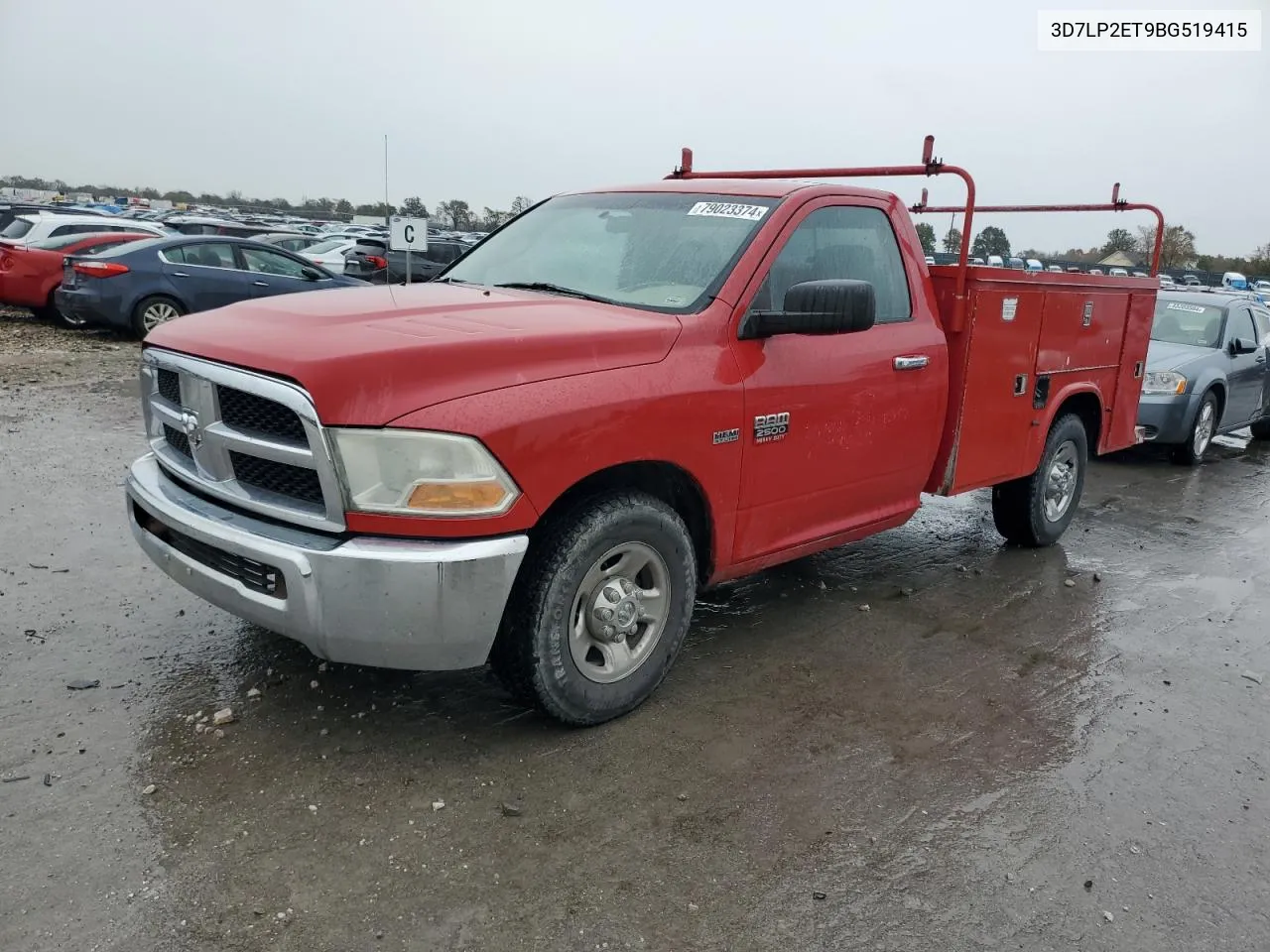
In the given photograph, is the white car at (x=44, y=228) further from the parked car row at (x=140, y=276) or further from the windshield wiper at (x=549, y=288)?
the windshield wiper at (x=549, y=288)

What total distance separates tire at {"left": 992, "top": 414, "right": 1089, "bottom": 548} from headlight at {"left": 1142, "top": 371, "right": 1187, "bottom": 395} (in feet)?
11.3

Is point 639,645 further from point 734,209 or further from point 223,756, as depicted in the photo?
point 734,209

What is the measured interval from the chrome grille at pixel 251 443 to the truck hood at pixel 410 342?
0.18 ft

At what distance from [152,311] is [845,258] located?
34.8 ft

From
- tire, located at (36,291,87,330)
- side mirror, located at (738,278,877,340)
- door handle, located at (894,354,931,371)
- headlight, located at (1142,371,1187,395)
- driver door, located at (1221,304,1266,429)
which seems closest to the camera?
side mirror, located at (738,278,877,340)

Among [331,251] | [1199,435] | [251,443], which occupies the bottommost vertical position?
[1199,435]

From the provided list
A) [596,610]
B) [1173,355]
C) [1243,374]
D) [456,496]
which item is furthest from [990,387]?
[1243,374]

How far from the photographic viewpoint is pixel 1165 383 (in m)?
9.03

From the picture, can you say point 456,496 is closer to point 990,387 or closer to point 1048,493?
point 990,387

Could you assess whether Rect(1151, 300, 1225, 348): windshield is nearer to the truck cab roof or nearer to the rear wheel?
the truck cab roof

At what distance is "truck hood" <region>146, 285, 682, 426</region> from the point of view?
2.79m

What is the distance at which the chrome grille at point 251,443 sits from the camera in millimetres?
2812

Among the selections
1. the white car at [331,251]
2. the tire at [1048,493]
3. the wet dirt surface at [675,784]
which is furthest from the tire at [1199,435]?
the white car at [331,251]

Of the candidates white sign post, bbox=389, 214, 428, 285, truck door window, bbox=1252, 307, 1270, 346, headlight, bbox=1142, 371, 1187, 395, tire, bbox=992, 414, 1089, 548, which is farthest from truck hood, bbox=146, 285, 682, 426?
truck door window, bbox=1252, 307, 1270, 346
